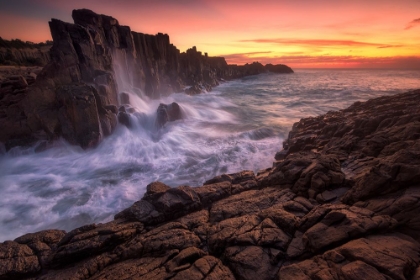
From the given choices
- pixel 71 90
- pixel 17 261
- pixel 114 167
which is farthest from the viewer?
pixel 71 90

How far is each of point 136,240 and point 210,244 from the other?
8.66ft

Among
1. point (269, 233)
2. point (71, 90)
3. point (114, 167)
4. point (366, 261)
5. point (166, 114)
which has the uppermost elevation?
point (71, 90)

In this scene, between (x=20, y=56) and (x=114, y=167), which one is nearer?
(x=114, y=167)

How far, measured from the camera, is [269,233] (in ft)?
21.5

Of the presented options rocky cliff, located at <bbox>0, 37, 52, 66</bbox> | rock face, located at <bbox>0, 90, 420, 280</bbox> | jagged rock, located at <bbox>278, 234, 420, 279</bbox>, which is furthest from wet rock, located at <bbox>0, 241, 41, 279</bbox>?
rocky cliff, located at <bbox>0, 37, 52, 66</bbox>

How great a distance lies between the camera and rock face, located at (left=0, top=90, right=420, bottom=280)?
5250 millimetres

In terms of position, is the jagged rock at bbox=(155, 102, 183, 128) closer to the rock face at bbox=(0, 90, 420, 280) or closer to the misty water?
the misty water

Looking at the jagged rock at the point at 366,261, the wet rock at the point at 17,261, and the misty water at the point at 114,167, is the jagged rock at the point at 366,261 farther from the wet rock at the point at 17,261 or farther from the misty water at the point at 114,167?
the misty water at the point at 114,167

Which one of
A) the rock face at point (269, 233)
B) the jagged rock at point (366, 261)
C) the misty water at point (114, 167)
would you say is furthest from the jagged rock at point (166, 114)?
the jagged rock at point (366, 261)

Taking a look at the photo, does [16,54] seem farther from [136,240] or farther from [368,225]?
[368,225]

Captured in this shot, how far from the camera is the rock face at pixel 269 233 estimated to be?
5250 mm

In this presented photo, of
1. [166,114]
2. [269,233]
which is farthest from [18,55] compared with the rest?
[269,233]

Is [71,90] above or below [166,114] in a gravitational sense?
above

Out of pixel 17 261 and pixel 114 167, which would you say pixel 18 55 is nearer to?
pixel 114 167
